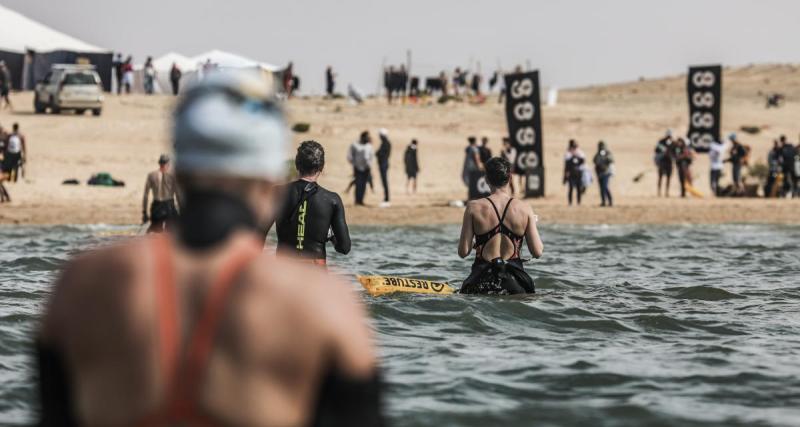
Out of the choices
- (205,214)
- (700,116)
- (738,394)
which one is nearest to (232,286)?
(205,214)

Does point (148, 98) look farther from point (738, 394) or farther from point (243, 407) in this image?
point (243, 407)

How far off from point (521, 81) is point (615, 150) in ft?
54.8

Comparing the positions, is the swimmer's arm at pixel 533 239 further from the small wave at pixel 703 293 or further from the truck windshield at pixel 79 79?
the truck windshield at pixel 79 79

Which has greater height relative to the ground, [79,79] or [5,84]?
[79,79]

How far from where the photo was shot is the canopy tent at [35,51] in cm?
4638

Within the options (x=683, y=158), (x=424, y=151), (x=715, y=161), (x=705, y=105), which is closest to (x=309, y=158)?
(x=683, y=158)

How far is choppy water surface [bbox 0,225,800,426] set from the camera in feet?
24.8

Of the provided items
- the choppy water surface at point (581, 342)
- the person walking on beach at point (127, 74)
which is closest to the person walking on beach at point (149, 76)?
the person walking on beach at point (127, 74)

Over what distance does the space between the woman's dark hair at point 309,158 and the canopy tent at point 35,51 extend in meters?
39.3

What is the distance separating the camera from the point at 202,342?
2449mm

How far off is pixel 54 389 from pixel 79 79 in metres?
41.5

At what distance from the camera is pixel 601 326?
436 inches

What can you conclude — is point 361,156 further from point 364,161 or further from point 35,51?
point 35,51

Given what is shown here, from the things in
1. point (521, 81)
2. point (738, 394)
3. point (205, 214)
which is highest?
point (521, 81)
